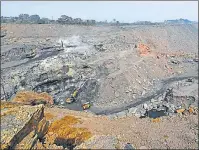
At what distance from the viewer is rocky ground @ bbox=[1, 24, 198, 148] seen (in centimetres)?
3281

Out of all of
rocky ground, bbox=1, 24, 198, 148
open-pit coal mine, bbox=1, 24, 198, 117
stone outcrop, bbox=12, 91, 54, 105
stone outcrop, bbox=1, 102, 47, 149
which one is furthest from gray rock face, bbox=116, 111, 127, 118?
stone outcrop, bbox=1, 102, 47, 149

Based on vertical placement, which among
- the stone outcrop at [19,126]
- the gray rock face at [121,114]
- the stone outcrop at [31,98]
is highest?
the stone outcrop at [19,126]

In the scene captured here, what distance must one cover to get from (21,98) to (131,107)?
39.9 ft

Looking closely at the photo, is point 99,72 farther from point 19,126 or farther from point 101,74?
point 19,126

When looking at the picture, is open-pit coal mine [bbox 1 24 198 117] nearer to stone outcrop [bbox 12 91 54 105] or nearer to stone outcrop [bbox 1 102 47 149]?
stone outcrop [bbox 12 91 54 105]

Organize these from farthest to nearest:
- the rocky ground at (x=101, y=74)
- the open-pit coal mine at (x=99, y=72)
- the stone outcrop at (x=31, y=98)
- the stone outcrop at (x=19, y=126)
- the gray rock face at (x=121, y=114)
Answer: the open-pit coal mine at (x=99, y=72)
the rocky ground at (x=101, y=74)
the gray rock face at (x=121, y=114)
the stone outcrop at (x=31, y=98)
the stone outcrop at (x=19, y=126)

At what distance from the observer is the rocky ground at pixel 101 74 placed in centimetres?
3281

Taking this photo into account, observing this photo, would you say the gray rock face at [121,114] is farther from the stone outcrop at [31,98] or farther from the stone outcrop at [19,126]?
the stone outcrop at [19,126]

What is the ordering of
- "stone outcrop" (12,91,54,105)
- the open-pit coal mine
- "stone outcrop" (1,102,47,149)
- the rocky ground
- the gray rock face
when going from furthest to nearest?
the open-pit coal mine < the rocky ground < the gray rock face < "stone outcrop" (12,91,54,105) < "stone outcrop" (1,102,47,149)

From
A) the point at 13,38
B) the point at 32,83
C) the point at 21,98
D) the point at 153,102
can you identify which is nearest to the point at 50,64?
the point at 32,83

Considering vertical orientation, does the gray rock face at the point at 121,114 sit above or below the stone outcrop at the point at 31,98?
below

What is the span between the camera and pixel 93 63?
41875 mm

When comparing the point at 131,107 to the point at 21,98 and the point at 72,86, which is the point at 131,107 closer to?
the point at 72,86

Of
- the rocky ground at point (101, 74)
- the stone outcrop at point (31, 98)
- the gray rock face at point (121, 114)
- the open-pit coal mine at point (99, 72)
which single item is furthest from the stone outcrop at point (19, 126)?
the open-pit coal mine at point (99, 72)
